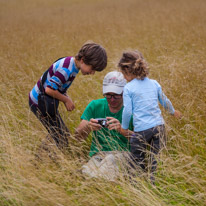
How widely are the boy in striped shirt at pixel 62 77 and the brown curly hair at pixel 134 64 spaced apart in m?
0.30

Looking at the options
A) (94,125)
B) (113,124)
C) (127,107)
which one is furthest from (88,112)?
(127,107)

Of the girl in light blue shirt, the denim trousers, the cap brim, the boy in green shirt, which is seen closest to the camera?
the girl in light blue shirt

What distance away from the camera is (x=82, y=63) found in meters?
2.91

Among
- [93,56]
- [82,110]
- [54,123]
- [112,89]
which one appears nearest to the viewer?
[112,89]

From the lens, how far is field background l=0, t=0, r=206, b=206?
2051 millimetres

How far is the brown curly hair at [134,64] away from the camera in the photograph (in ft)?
8.39

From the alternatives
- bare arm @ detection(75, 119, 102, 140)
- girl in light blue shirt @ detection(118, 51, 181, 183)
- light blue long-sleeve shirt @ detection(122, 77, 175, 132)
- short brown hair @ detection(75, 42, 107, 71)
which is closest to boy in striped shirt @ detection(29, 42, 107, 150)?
short brown hair @ detection(75, 42, 107, 71)

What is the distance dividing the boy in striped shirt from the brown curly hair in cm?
30

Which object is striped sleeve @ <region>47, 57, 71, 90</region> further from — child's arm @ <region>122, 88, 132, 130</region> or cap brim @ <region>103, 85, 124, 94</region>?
child's arm @ <region>122, 88, 132, 130</region>

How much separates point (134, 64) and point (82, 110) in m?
1.27

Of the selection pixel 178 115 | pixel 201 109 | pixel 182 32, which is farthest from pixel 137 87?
pixel 182 32

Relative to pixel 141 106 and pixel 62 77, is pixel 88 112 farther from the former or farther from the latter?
pixel 141 106

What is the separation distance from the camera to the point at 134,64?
263 centimetres

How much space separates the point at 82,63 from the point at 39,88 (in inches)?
22.2
